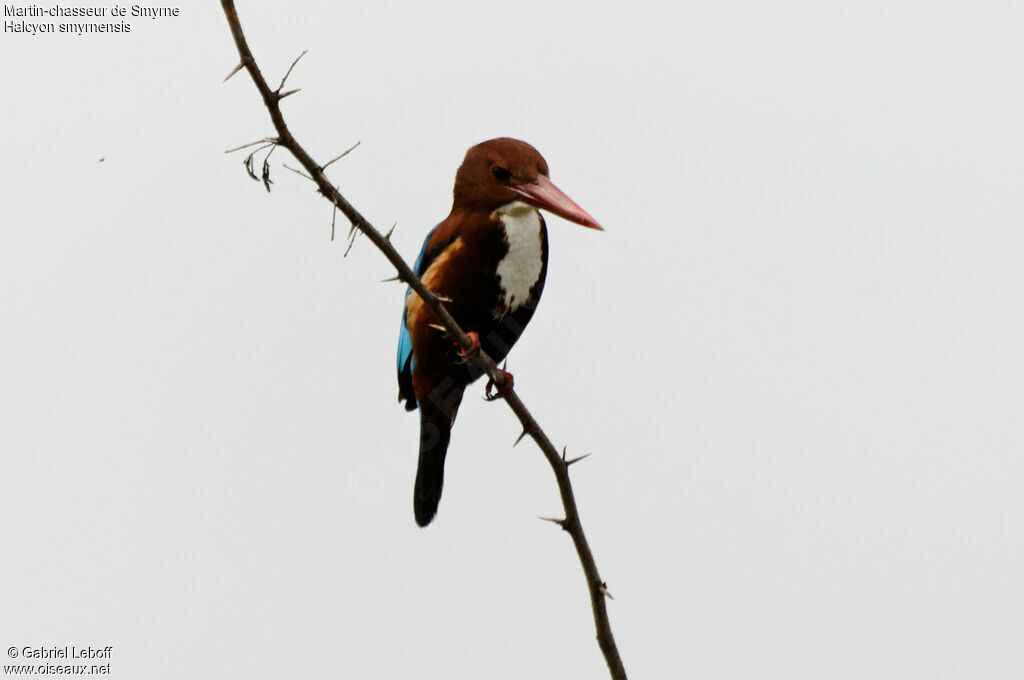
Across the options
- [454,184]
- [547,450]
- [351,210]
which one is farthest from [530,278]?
[351,210]

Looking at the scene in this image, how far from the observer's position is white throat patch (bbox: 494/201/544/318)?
3.52m

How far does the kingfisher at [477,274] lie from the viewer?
348 cm

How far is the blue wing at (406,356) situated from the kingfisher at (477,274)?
0.9 inches

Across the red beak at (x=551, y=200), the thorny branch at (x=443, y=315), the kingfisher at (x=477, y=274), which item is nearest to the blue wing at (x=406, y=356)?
the kingfisher at (x=477, y=274)

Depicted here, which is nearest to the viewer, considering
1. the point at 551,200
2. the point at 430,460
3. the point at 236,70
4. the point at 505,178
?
the point at 236,70

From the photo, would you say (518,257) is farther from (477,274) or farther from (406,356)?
(406,356)

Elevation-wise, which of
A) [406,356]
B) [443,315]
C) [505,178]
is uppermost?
[505,178]

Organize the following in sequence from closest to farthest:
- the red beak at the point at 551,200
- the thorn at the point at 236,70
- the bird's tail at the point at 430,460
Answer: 1. the thorn at the point at 236,70
2. the red beak at the point at 551,200
3. the bird's tail at the point at 430,460

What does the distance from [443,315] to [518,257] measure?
3.77ft

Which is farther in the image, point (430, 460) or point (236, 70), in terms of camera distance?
point (430, 460)

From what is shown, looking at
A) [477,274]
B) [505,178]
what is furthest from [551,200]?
[477,274]

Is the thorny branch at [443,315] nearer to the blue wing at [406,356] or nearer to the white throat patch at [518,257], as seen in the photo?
the white throat patch at [518,257]

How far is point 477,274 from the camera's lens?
3.51m

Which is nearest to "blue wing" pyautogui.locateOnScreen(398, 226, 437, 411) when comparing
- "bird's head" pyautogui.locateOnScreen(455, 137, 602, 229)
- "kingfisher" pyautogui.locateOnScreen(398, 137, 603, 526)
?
"kingfisher" pyautogui.locateOnScreen(398, 137, 603, 526)
